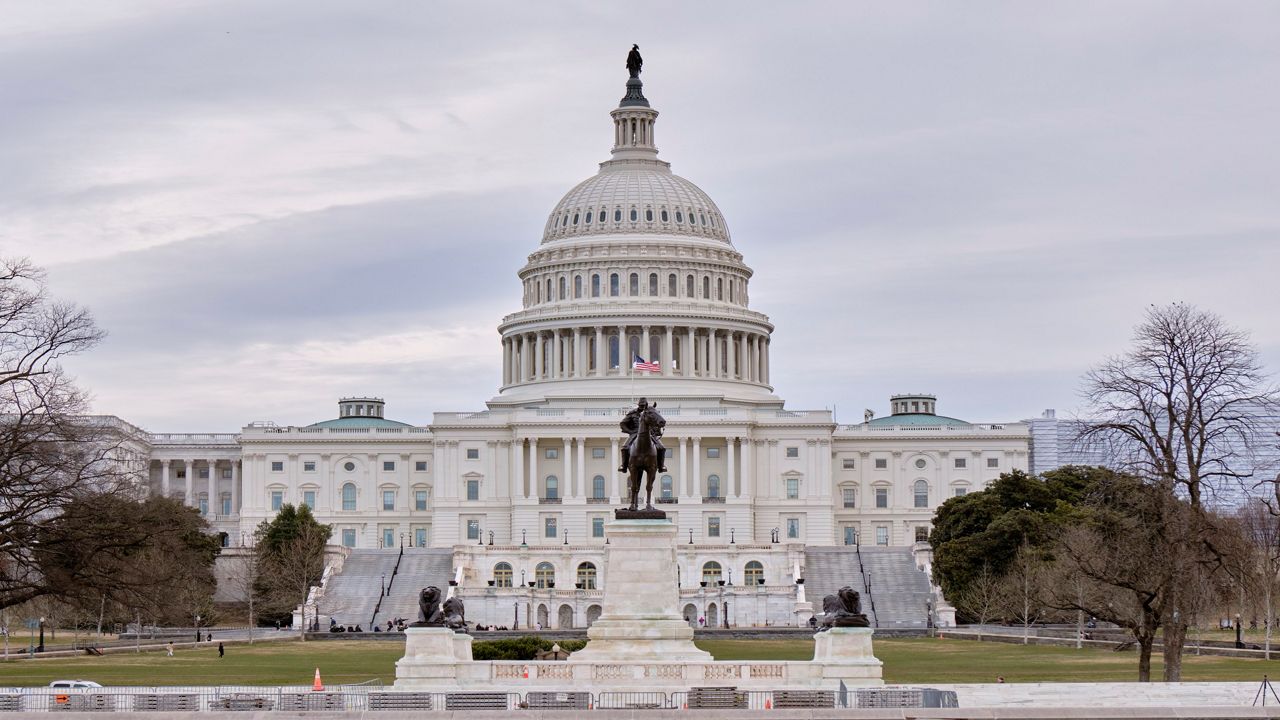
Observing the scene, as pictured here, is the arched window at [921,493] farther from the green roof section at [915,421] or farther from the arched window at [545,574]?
the arched window at [545,574]

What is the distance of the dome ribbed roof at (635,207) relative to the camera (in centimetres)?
17238

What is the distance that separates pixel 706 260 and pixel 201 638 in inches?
2922

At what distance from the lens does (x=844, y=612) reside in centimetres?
5441

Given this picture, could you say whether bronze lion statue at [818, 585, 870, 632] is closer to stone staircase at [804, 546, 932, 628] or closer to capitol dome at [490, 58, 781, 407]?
stone staircase at [804, 546, 932, 628]

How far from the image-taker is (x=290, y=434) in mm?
164500

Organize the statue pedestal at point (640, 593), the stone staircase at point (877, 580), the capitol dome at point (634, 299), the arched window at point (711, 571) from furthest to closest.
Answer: the capitol dome at point (634, 299)
the arched window at point (711, 571)
the stone staircase at point (877, 580)
the statue pedestal at point (640, 593)

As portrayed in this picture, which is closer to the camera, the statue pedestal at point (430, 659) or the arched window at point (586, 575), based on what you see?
the statue pedestal at point (430, 659)

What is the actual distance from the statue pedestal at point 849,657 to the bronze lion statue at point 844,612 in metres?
0.29

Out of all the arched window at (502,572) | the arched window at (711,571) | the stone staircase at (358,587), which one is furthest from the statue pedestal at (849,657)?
the arched window at (502,572)

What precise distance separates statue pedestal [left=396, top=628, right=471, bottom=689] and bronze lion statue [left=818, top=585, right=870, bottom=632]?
354 inches

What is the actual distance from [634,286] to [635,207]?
634 centimetres

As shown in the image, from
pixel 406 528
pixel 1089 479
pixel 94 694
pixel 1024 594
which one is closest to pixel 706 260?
pixel 406 528

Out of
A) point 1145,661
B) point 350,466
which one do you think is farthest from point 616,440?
point 1145,661

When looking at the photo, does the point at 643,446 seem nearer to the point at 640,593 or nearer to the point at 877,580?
the point at 640,593
